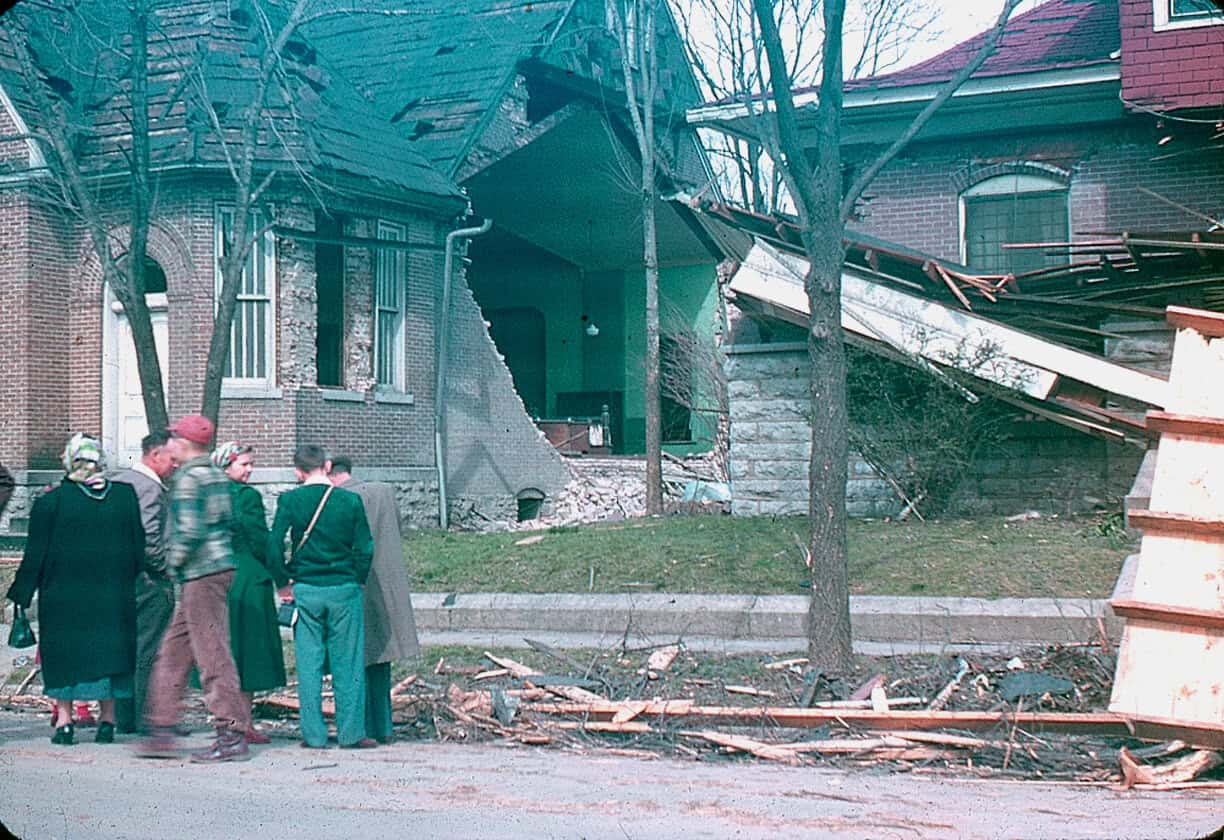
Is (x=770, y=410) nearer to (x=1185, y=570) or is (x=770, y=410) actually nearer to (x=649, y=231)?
(x=649, y=231)

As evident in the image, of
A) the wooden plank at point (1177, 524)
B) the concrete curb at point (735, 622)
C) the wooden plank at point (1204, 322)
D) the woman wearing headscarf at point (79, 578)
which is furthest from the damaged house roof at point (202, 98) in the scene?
the wooden plank at point (1177, 524)

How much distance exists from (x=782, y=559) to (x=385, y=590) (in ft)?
19.7

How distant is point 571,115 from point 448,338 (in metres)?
6.27

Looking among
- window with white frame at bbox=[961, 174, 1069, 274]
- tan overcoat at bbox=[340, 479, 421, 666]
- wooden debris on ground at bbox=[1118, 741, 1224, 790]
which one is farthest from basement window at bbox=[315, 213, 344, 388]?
wooden debris on ground at bbox=[1118, 741, 1224, 790]

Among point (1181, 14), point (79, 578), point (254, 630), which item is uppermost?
point (1181, 14)

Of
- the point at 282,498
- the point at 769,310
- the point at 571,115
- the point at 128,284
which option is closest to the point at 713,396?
the point at 571,115

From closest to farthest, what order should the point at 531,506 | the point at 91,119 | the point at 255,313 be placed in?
the point at 255,313
the point at 91,119
the point at 531,506

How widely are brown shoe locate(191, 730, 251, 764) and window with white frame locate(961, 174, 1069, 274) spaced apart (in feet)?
48.7

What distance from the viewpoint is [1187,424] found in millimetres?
6746

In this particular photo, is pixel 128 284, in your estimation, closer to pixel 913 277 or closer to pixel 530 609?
pixel 530 609

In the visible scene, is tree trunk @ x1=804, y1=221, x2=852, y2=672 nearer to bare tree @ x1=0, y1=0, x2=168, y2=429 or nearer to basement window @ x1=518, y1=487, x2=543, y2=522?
bare tree @ x1=0, y1=0, x2=168, y2=429

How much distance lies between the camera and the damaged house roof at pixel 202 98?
720 inches

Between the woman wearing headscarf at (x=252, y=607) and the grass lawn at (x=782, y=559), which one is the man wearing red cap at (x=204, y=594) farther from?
the grass lawn at (x=782, y=559)

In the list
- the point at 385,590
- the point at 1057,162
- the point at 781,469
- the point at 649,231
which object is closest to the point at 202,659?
the point at 385,590
